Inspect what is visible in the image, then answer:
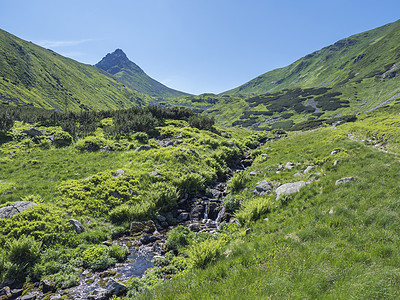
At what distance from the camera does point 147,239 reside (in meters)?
13.1

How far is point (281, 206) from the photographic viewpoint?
13578mm

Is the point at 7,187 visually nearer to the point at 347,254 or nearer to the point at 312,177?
the point at 347,254

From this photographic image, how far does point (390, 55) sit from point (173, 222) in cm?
23850

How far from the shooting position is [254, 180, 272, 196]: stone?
1688 cm

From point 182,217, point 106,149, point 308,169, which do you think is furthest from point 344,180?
point 106,149

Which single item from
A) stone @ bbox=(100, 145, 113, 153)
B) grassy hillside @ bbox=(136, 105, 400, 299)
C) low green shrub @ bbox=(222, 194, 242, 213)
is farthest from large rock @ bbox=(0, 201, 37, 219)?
stone @ bbox=(100, 145, 113, 153)

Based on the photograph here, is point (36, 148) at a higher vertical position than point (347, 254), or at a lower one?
higher

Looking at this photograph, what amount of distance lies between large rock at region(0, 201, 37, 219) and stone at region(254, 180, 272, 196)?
17.6 meters

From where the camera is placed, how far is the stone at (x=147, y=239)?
509 inches

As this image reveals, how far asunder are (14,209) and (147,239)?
8.88 m

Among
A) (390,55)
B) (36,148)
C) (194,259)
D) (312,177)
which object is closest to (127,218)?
(194,259)

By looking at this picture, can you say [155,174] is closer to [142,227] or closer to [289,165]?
[142,227]

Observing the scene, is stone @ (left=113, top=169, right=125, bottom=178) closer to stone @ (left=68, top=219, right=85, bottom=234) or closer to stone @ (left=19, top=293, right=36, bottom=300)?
stone @ (left=68, top=219, right=85, bottom=234)

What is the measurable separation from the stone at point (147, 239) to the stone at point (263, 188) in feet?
31.7
